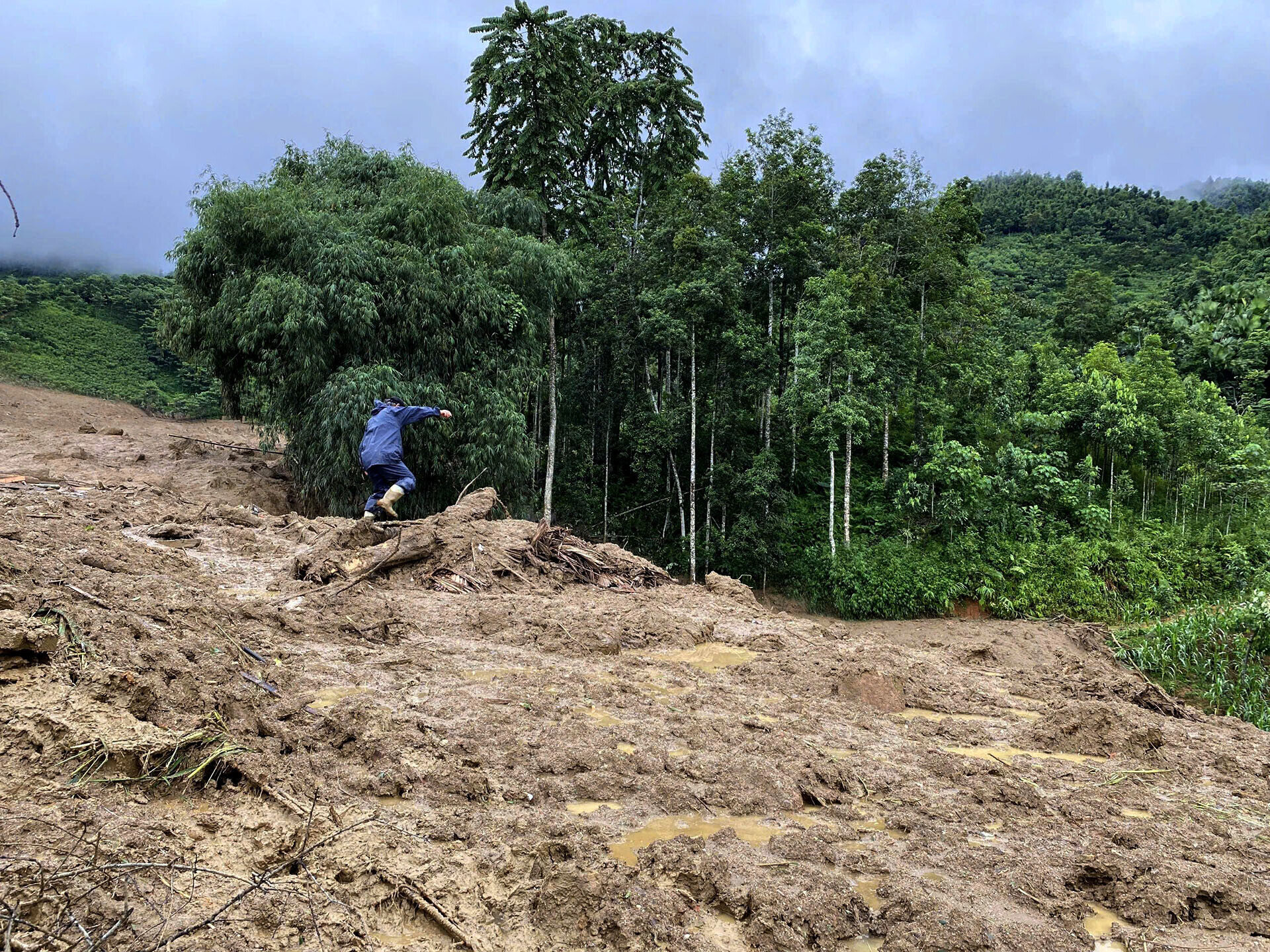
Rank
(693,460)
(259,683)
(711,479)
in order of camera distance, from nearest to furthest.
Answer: (259,683) < (693,460) < (711,479)

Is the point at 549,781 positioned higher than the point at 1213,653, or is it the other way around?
the point at 549,781

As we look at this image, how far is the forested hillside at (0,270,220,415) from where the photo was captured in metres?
23.7

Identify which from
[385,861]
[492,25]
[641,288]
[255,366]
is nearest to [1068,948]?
[385,861]

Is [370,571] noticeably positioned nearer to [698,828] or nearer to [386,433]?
[386,433]

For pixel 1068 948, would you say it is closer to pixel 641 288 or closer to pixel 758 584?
pixel 758 584

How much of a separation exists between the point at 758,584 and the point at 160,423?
15374 mm

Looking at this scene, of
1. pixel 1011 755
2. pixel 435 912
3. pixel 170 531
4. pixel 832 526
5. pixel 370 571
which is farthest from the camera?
pixel 832 526

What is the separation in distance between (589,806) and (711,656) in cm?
291

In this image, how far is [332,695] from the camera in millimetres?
4363

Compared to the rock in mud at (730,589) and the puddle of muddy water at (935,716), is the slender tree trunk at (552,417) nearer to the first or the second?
the rock in mud at (730,589)

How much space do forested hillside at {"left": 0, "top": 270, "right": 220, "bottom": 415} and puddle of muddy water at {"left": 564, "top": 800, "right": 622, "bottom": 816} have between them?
23.9m

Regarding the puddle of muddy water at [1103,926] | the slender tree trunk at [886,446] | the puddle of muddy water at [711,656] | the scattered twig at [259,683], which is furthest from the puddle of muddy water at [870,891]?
the slender tree trunk at [886,446]

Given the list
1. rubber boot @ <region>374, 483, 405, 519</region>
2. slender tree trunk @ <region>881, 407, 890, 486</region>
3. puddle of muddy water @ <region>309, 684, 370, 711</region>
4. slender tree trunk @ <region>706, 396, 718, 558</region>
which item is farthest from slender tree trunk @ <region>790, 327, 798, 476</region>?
puddle of muddy water @ <region>309, 684, 370, 711</region>

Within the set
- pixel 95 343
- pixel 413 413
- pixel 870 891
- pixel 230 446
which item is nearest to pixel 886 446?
pixel 413 413
